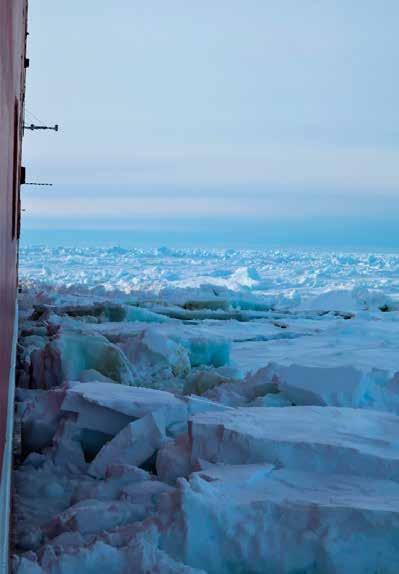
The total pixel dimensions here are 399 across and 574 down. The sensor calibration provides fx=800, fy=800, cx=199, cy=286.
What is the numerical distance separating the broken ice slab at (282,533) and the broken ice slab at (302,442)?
0.45 m

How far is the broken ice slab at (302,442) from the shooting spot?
3.38m

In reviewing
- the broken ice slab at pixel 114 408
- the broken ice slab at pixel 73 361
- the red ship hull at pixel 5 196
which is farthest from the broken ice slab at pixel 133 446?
the broken ice slab at pixel 73 361

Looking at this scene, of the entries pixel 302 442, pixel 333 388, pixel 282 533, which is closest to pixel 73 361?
pixel 333 388

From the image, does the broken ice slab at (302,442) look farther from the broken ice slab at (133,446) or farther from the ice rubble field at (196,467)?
the broken ice slab at (133,446)

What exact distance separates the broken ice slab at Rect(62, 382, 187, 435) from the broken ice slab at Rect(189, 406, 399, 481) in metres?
0.38

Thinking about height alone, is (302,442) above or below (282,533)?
above

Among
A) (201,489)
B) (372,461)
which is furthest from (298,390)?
(201,489)

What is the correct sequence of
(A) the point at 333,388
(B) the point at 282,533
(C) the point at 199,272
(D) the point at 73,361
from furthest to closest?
1. (C) the point at 199,272
2. (D) the point at 73,361
3. (A) the point at 333,388
4. (B) the point at 282,533

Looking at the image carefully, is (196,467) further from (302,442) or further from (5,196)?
(5,196)

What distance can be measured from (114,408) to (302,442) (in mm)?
1372

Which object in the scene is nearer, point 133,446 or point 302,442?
point 302,442

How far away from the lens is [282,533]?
2.72 m

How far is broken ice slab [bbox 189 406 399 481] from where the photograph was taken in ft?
11.1

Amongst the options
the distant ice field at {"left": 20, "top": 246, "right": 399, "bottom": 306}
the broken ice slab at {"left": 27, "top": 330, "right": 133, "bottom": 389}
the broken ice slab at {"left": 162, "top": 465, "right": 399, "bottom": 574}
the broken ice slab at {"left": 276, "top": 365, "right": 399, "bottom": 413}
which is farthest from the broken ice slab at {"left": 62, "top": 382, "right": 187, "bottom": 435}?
the distant ice field at {"left": 20, "top": 246, "right": 399, "bottom": 306}
